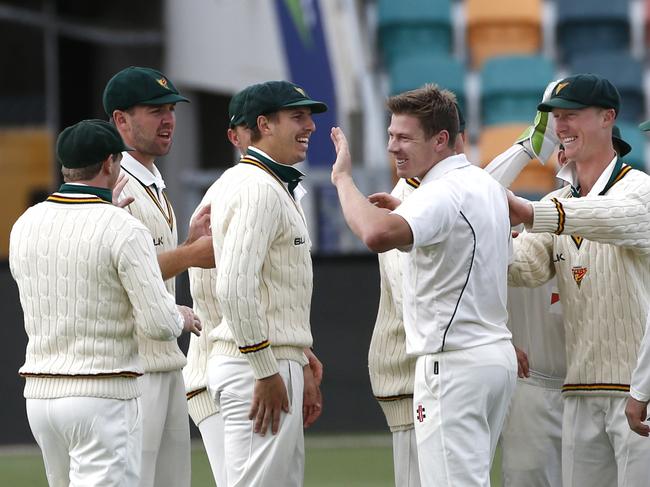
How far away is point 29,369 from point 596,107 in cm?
223

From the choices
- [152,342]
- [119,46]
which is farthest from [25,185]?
[152,342]

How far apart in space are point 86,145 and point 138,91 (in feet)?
2.54

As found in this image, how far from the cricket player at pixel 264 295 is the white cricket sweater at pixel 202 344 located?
366mm

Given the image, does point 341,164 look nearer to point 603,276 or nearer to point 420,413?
point 420,413

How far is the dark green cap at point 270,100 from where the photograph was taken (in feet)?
15.4

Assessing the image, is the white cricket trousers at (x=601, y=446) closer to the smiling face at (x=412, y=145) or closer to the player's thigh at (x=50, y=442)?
the smiling face at (x=412, y=145)

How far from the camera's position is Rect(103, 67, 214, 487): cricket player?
4.85 m

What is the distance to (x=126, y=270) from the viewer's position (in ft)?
14.0

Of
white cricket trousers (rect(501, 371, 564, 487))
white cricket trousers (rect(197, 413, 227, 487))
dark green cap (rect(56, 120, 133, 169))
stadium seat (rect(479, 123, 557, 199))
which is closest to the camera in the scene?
dark green cap (rect(56, 120, 133, 169))

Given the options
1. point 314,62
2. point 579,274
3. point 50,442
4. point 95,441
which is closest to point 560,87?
point 579,274

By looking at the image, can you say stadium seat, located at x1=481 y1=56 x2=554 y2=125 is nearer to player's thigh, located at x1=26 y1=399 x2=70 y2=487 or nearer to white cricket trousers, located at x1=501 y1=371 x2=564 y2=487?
white cricket trousers, located at x1=501 y1=371 x2=564 y2=487

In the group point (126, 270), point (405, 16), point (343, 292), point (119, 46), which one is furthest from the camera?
point (119, 46)

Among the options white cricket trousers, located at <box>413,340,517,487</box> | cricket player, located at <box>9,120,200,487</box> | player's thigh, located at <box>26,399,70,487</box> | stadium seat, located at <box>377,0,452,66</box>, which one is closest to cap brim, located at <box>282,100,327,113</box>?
cricket player, located at <box>9,120,200,487</box>

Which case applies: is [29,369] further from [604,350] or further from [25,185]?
[25,185]
